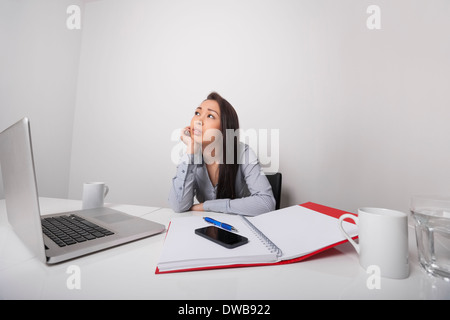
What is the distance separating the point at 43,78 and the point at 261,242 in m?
2.10

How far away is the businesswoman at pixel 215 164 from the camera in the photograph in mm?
1021

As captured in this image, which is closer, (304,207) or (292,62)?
(304,207)

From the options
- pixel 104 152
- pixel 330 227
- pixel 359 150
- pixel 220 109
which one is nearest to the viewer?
pixel 330 227

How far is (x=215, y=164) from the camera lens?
1.25m

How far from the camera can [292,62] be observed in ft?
5.02

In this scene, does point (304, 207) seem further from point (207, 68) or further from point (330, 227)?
point (207, 68)

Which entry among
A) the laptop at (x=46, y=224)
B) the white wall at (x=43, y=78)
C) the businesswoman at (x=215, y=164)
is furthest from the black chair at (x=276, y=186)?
the white wall at (x=43, y=78)

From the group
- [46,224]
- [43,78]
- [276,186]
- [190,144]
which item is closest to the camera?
[46,224]

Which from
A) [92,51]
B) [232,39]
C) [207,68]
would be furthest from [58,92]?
[232,39]

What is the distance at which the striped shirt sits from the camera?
0.90 metres

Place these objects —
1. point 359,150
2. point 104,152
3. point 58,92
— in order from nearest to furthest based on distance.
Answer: point 359,150
point 58,92
point 104,152

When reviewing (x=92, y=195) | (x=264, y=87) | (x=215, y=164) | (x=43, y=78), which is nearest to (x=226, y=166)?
(x=215, y=164)

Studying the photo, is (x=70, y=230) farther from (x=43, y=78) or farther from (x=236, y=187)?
(x=43, y=78)

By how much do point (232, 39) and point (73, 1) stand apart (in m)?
1.53
